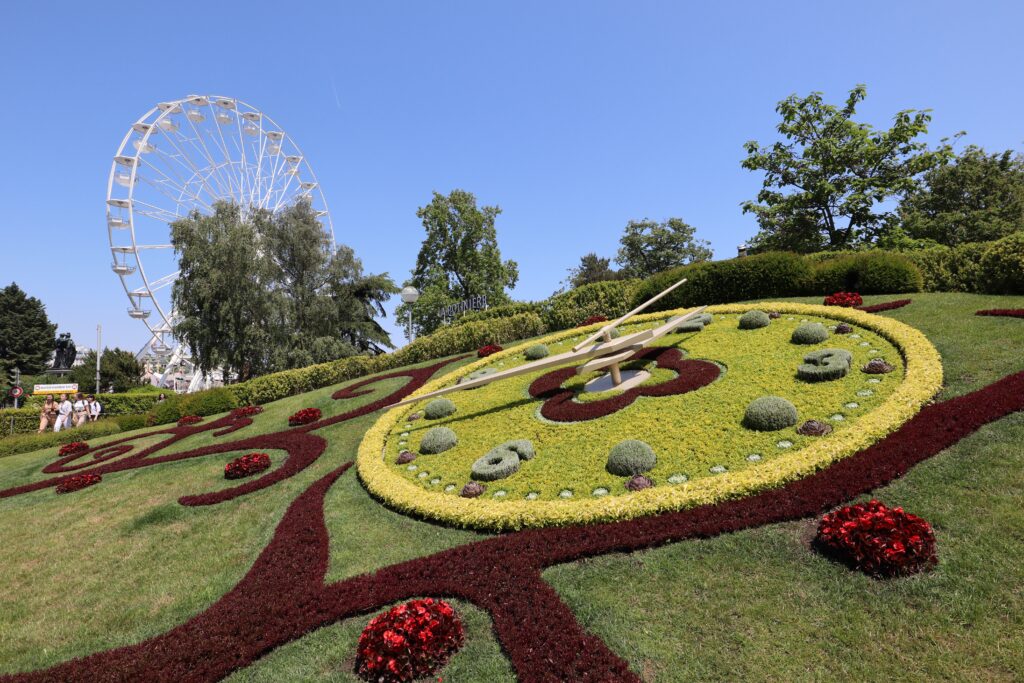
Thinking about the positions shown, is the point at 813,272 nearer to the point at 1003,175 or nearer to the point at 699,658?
the point at 699,658

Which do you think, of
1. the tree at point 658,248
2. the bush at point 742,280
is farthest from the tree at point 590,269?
the bush at point 742,280

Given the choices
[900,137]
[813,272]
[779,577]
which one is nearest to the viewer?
[779,577]

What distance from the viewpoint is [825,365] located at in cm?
987

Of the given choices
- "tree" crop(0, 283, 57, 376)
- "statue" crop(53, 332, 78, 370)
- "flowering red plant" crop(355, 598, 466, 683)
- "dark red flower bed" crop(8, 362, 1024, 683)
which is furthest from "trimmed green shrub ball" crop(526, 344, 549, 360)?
"statue" crop(53, 332, 78, 370)

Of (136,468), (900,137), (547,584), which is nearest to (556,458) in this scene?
(547,584)

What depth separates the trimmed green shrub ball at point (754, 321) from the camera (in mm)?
13289

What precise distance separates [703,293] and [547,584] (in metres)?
15.6

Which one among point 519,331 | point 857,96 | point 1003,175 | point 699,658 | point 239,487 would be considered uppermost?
point 857,96

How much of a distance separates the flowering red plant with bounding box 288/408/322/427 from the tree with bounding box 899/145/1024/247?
1452 inches

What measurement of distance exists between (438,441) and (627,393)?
4.16 metres

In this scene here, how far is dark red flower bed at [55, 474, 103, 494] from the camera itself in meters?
13.1

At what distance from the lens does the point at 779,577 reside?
5.59 m

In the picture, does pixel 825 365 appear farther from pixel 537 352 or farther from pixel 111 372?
pixel 111 372

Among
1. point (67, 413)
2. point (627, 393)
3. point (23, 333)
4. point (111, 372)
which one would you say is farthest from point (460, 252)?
point (23, 333)
